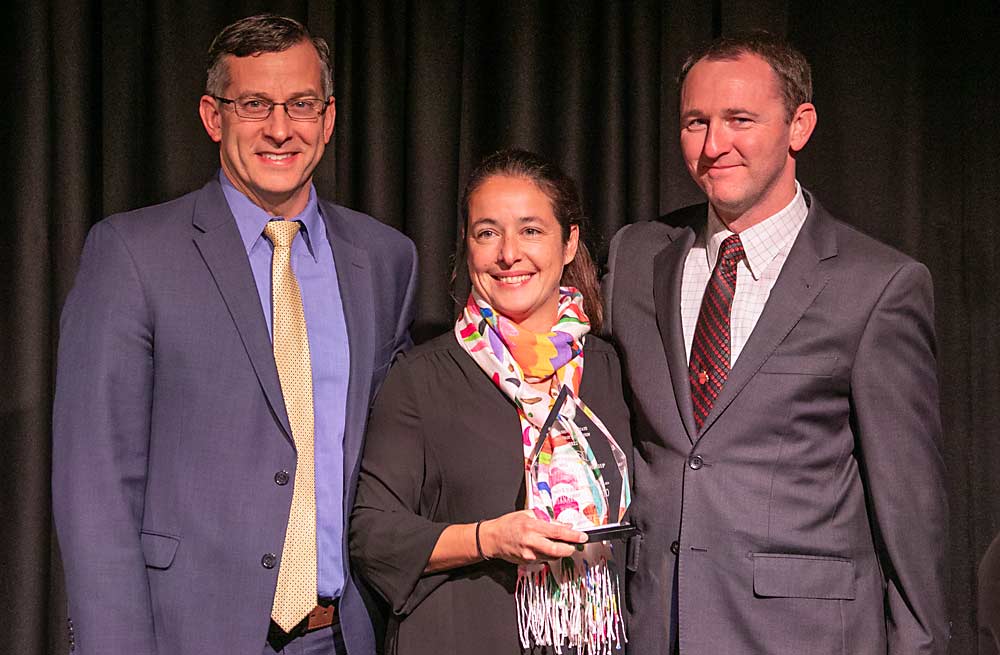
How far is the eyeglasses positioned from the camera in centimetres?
228

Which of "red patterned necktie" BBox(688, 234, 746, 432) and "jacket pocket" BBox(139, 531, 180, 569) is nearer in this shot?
"jacket pocket" BBox(139, 531, 180, 569)

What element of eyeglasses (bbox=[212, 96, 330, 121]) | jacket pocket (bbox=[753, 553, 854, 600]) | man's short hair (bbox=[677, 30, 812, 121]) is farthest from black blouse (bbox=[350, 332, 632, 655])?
man's short hair (bbox=[677, 30, 812, 121])

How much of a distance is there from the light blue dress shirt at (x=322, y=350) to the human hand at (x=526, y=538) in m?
0.35

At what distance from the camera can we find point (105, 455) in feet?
6.76

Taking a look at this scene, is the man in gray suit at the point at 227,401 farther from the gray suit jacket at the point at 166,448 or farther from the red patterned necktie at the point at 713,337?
the red patterned necktie at the point at 713,337

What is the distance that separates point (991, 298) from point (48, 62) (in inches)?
105

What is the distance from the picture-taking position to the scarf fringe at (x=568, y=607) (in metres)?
2.15

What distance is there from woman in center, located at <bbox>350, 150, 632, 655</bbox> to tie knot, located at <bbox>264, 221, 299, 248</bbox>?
0.36 metres

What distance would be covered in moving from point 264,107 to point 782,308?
1154 millimetres

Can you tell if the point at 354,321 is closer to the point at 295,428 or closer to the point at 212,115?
the point at 295,428

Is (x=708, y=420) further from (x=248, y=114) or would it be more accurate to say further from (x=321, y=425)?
(x=248, y=114)

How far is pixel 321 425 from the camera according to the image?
89.4 inches

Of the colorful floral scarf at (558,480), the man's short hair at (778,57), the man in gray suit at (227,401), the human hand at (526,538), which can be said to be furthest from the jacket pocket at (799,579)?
the man's short hair at (778,57)

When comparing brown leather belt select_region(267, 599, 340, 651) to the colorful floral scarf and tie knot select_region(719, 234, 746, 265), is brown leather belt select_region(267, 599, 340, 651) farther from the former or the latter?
tie knot select_region(719, 234, 746, 265)
